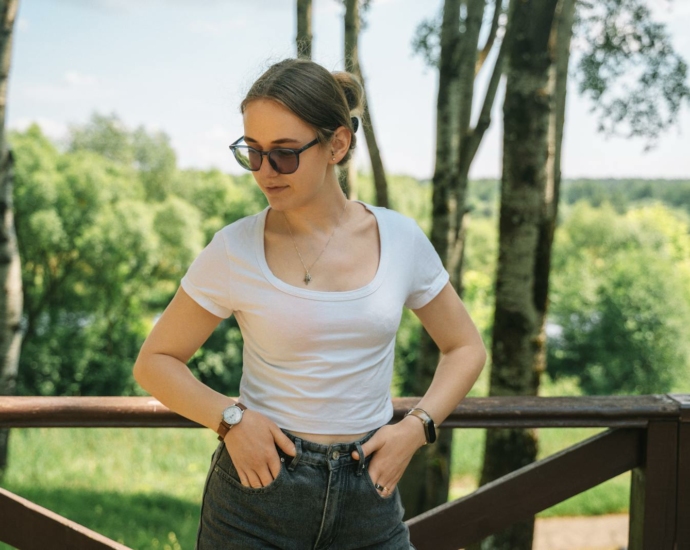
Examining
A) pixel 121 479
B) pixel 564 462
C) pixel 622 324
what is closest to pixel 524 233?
pixel 564 462

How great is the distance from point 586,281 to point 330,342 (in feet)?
118

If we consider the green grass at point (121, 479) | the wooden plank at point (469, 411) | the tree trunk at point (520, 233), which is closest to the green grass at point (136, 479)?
the green grass at point (121, 479)

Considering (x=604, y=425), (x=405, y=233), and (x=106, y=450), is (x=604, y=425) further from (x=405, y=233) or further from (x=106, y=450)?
(x=106, y=450)

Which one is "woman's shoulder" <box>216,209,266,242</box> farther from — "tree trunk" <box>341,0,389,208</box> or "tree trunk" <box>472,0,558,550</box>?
"tree trunk" <box>341,0,389,208</box>

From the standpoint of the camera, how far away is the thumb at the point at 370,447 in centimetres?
135

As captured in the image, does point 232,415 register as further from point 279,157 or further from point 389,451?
point 279,157

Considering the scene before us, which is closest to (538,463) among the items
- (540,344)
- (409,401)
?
(409,401)

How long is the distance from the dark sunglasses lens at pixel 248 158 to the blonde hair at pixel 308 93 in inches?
3.4

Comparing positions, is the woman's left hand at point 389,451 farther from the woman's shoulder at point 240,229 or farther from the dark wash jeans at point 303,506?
the woman's shoulder at point 240,229

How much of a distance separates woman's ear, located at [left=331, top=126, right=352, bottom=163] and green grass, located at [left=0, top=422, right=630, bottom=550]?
4.26 m

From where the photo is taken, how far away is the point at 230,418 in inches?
52.3

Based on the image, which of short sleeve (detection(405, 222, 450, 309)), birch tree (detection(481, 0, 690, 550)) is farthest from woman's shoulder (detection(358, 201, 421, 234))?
birch tree (detection(481, 0, 690, 550))

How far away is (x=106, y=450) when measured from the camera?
1391 centimetres

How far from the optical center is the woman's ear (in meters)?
1.41
